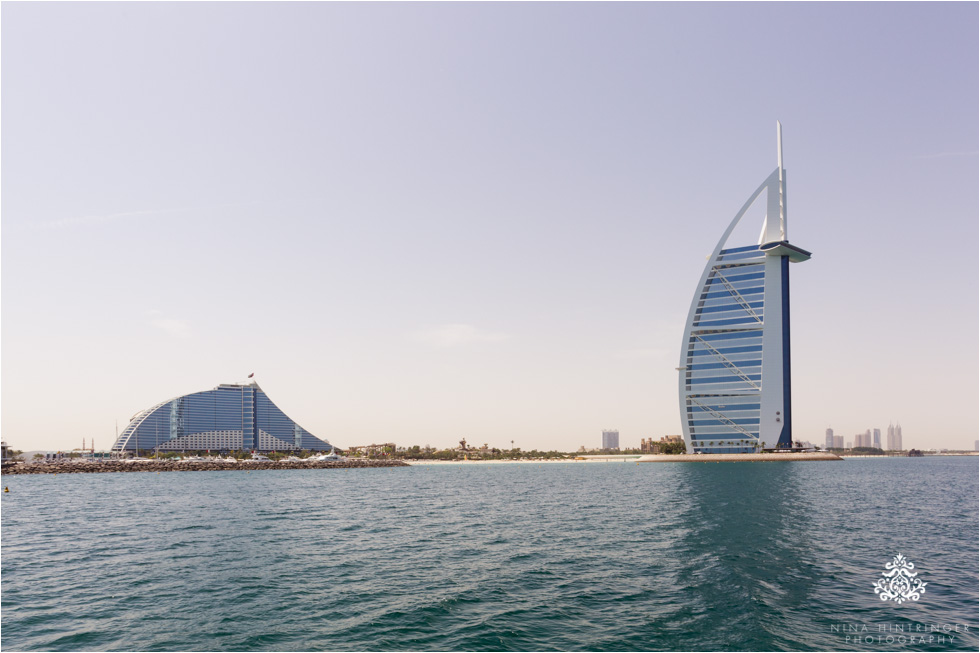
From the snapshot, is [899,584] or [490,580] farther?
[490,580]

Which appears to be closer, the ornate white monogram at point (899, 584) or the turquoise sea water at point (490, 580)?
the turquoise sea water at point (490, 580)

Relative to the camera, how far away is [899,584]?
3070cm

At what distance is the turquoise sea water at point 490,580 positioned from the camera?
2331cm

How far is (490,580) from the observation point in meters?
31.9

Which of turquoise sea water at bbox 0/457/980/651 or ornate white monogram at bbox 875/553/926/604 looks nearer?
turquoise sea water at bbox 0/457/980/651

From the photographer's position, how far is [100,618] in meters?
26.2

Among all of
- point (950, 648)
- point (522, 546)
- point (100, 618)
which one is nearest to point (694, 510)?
point (522, 546)

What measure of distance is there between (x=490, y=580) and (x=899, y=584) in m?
23.7

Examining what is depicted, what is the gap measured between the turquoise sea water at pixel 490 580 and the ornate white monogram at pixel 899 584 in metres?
0.60

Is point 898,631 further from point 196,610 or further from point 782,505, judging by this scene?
point 782,505

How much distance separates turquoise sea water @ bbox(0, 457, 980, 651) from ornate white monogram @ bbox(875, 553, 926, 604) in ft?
1.97

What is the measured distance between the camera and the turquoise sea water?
2331 centimetres

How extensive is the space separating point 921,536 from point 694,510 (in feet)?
69.6

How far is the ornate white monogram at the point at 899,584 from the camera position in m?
28.8
